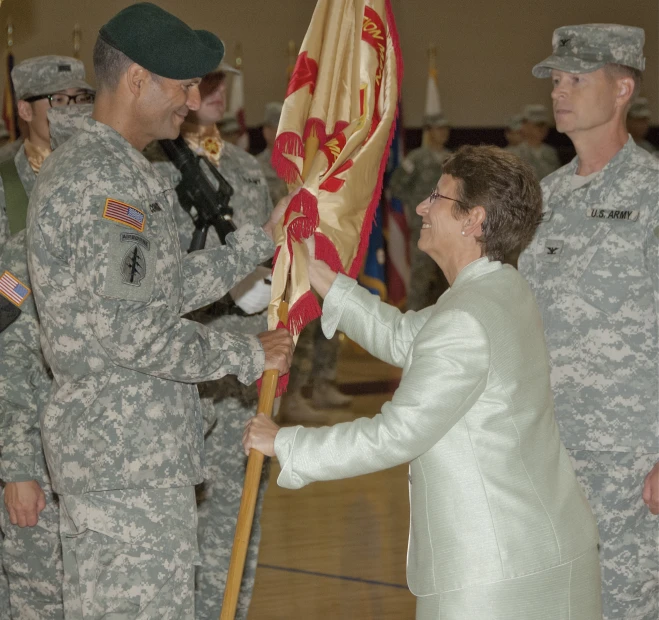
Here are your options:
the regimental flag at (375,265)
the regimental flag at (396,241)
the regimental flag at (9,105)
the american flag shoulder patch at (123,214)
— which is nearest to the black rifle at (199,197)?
the american flag shoulder patch at (123,214)

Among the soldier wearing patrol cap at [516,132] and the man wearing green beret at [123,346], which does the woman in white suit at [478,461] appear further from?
the soldier wearing patrol cap at [516,132]

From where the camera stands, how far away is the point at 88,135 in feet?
7.64

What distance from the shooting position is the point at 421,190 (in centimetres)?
889

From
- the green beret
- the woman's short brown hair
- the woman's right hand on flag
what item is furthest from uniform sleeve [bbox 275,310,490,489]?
the green beret

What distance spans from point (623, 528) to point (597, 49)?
134 centimetres

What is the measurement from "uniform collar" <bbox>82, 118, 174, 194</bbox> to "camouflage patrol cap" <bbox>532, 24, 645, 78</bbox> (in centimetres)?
127

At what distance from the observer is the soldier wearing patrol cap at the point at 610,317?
283 centimetres

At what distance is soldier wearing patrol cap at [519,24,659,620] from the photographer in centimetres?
283

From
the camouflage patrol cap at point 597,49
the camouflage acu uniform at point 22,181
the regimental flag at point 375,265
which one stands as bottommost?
the regimental flag at point 375,265

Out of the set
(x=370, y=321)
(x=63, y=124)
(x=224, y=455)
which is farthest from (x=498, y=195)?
(x=224, y=455)

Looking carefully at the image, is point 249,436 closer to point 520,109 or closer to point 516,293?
point 516,293

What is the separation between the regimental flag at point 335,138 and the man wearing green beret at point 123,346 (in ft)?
1.25

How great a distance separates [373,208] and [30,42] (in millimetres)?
7023

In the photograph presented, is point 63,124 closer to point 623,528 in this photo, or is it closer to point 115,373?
point 115,373
